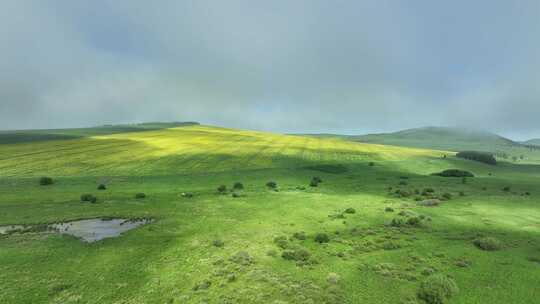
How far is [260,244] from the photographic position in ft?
103

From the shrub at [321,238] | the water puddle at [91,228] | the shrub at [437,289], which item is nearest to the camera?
the shrub at [437,289]

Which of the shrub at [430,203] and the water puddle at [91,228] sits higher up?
the shrub at [430,203]

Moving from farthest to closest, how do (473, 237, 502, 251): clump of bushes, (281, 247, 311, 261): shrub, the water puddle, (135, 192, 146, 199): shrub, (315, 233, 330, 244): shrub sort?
(135, 192, 146, 199): shrub, the water puddle, (315, 233, 330, 244): shrub, (473, 237, 502, 251): clump of bushes, (281, 247, 311, 261): shrub

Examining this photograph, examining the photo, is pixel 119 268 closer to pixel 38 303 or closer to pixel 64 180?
pixel 38 303

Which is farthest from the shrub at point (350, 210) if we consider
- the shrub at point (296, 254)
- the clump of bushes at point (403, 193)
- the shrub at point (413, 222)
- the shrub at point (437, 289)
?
the shrub at point (437, 289)

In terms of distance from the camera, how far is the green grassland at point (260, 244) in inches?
842

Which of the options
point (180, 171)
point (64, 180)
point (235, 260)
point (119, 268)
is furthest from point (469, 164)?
point (64, 180)

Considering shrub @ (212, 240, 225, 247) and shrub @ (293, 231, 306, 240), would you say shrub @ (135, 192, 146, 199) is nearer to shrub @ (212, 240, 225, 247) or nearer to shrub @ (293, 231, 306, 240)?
shrub @ (212, 240, 225, 247)

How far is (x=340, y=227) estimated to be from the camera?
124ft

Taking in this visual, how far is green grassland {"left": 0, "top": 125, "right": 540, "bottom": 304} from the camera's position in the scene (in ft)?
70.1

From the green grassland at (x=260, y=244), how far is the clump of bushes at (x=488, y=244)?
887mm

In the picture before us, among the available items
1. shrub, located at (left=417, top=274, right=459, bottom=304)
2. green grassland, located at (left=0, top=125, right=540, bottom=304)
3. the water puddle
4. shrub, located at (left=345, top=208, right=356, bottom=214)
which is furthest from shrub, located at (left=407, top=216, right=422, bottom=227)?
the water puddle

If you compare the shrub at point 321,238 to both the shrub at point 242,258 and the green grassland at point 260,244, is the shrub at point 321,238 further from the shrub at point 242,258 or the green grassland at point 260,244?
the shrub at point 242,258

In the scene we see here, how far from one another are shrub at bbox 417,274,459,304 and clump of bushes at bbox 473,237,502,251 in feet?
38.2
